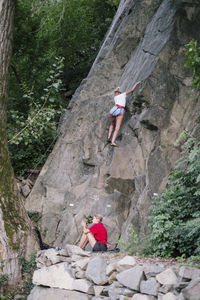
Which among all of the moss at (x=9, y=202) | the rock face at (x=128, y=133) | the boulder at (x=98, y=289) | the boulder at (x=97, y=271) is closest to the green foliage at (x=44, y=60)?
the rock face at (x=128, y=133)

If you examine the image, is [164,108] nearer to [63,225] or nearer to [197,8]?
[197,8]

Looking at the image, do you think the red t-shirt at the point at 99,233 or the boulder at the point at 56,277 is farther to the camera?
→ the red t-shirt at the point at 99,233

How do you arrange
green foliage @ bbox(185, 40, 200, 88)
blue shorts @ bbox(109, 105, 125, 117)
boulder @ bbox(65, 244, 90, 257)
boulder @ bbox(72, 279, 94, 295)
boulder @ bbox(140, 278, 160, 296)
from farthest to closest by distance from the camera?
blue shorts @ bbox(109, 105, 125, 117)
boulder @ bbox(65, 244, 90, 257)
boulder @ bbox(72, 279, 94, 295)
green foliage @ bbox(185, 40, 200, 88)
boulder @ bbox(140, 278, 160, 296)

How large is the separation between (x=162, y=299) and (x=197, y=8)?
882 cm

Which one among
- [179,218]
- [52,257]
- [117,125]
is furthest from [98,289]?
[117,125]

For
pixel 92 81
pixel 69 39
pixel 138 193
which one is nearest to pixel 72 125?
pixel 92 81

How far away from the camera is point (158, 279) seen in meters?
4.64

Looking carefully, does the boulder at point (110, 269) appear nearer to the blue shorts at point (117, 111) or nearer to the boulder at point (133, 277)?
the boulder at point (133, 277)

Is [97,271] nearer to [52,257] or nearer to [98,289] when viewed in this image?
[98,289]

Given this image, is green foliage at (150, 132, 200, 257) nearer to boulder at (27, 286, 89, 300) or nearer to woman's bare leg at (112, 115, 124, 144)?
boulder at (27, 286, 89, 300)

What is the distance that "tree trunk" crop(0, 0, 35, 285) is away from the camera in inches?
306

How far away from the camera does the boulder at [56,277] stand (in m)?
6.20

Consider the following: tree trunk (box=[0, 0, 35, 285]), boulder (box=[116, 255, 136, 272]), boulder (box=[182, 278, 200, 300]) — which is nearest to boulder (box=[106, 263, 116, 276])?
boulder (box=[116, 255, 136, 272])

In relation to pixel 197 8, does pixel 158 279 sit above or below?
below
